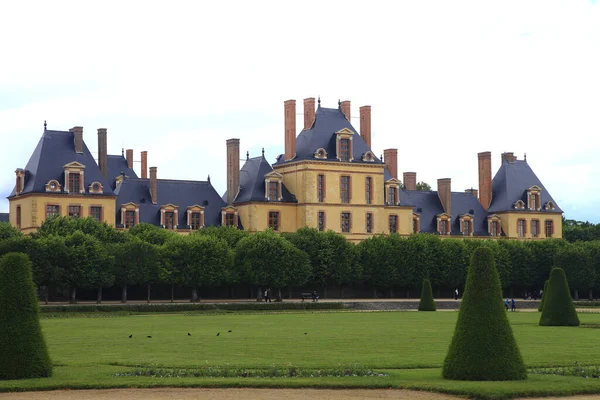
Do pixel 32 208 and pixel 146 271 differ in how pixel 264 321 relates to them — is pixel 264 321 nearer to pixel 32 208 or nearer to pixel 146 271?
pixel 146 271

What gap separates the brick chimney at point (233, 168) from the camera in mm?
90969

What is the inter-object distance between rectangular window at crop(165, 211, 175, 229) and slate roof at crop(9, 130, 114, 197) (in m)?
5.72

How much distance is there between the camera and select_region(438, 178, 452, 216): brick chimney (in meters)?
105

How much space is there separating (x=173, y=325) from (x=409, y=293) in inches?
1833

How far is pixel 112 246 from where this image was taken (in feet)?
239

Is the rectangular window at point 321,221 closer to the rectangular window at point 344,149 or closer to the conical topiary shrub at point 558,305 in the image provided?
the rectangular window at point 344,149

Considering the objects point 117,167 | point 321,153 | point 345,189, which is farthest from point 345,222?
point 117,167

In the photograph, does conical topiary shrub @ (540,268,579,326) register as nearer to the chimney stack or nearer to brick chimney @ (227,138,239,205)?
brick chimney @ (227,138,239,205)

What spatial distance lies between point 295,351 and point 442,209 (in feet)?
245

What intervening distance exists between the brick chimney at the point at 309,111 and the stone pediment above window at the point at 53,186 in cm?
2235

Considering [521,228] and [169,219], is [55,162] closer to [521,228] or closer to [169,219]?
[169,219]

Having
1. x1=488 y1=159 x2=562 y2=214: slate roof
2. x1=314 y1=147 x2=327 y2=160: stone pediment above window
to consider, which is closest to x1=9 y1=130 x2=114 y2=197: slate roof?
x1=314 y1=147 x2=327 y2=160: stone pediment above window

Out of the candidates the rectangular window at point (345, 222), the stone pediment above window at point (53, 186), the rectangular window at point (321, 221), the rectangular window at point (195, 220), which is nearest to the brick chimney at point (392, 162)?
the rectangular window at point (345, 222)

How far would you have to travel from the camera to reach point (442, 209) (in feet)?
347
